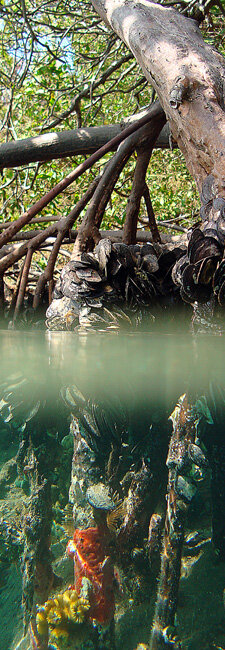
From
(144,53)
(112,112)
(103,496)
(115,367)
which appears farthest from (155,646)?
(112,112)

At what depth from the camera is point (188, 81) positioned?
1783 millimetres

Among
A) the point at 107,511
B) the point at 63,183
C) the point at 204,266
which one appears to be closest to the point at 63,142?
the point at 63,183

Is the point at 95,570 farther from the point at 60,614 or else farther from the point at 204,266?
the point at 204,266

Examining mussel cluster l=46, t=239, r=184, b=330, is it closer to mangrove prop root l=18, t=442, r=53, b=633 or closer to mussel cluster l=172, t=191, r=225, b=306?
mussel cluster l=172, t=191, r=225, b=306

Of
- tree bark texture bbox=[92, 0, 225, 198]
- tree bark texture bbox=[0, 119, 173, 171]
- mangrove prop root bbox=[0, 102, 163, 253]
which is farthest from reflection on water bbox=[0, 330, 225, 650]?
tree bark texture bbox=[0, 119, 173, 171]

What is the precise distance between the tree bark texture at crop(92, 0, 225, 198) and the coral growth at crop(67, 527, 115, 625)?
4.49 ft

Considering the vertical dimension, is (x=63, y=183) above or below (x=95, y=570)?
above

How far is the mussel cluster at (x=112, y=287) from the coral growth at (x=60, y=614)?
1.42 m

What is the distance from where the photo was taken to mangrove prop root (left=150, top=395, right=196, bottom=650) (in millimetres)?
302

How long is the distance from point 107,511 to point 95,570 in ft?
0.19

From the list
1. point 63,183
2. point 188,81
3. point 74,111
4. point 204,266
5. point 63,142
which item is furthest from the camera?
point 74,111

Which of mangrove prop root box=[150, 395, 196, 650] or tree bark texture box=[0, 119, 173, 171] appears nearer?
mangrove prop root box=[150, 395, 196, 650]

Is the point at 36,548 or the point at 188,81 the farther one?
the point at 188,81

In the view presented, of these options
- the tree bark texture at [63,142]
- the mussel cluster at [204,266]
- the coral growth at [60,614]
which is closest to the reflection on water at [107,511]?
the coral growth at [60,614]
